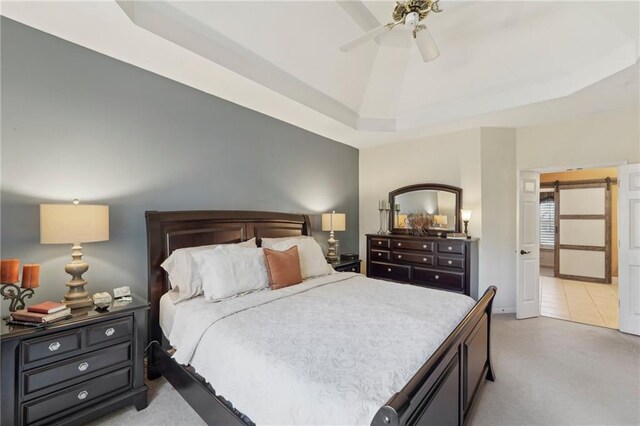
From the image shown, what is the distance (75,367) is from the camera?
1848mm

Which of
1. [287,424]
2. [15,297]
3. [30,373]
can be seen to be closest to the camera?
[287,424]

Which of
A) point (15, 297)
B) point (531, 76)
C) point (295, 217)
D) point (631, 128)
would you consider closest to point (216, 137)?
point (295, 217)

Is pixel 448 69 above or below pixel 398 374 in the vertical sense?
above

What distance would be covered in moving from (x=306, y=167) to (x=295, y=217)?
878 mm

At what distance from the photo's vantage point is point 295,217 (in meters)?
3.98

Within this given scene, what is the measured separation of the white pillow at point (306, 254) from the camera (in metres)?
3.10

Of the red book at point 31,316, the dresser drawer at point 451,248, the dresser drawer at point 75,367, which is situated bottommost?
the dresser drawer at point 75,367

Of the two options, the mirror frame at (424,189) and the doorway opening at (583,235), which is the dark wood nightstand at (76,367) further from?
the doorway opening at (583,235)

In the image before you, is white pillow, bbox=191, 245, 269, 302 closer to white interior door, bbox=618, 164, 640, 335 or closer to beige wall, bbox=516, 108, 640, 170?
beige wall, bbox=516, 108, 640, 170

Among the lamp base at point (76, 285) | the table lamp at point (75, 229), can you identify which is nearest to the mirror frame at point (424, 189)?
the table lamp at point (75, 229)

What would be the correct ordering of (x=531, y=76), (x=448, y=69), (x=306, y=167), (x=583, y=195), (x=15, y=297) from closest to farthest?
(x=15, y=297) → (x=531, y=76) → (x=448, y=69) → (x=306, y=167) → (x=583, y=195)

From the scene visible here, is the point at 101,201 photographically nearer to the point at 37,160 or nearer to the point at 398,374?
the point at 37,160

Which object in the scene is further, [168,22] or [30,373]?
[168,22]

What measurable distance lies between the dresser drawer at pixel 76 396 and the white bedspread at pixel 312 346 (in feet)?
1.45
